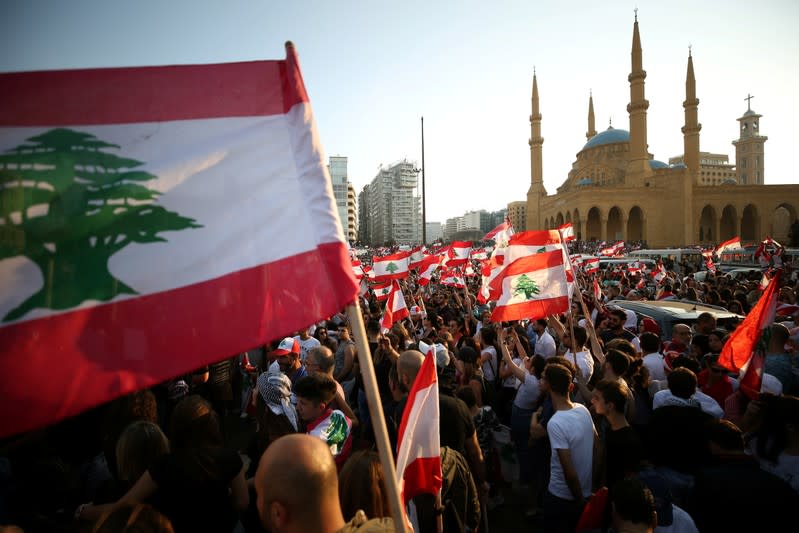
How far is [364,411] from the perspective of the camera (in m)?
4.64

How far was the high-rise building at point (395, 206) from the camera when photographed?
161m

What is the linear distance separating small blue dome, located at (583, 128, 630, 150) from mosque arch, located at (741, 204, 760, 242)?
18.1m

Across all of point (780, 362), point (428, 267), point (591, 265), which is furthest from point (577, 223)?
point (780, 362)

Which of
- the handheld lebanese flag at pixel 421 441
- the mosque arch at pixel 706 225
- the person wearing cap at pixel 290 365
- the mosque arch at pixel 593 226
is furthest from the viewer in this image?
the mosque arch at pixel 593 226

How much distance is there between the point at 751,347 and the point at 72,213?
493 centimetres

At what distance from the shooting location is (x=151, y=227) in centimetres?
169

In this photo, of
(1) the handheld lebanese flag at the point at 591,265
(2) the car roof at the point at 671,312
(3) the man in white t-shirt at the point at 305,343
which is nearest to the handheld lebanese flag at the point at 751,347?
(2) the car roof at the point at 671,312

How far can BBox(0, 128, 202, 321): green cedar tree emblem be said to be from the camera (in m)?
1.50

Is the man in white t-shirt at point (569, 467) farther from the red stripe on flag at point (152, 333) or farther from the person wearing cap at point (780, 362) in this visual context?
the person wearing cap at point (780, 362)

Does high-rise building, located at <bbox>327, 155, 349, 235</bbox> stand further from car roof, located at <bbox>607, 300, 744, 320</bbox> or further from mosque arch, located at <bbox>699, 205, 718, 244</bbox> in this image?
car roof, located at <bbox>607, 300, 744, 320</bbox>

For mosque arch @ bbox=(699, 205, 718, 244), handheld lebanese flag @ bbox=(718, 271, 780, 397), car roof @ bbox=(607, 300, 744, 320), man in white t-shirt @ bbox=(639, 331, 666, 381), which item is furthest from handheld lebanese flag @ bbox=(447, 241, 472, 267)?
mosque arch @ bbox=(699, 205, 718, 244)

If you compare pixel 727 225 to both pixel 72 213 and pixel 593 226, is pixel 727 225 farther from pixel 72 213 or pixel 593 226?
pixel 72 213

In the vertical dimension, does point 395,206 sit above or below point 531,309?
above

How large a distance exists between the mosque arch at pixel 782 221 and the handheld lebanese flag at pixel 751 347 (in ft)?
211
